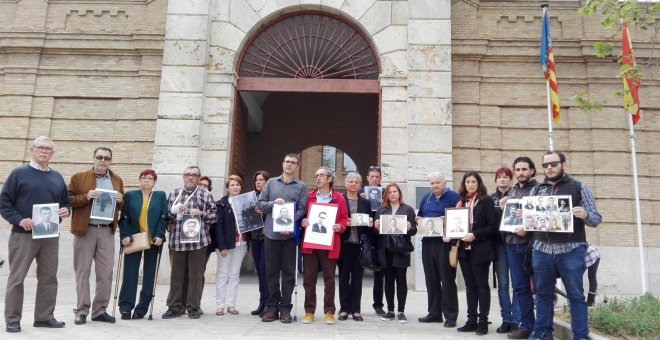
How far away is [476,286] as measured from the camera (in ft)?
19.8

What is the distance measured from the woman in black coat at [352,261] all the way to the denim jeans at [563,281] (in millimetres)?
2288

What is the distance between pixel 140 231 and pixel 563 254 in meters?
5.21

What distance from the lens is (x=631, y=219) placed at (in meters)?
11.4

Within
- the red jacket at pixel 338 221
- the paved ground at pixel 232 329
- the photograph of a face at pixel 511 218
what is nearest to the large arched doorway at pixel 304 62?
→ the red jacket at pixel 338 221

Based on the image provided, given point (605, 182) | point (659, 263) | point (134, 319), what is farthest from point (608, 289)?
point (134, 319)

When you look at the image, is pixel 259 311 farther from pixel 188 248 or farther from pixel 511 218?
pixel 511 218

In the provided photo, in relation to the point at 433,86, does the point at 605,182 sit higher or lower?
lower

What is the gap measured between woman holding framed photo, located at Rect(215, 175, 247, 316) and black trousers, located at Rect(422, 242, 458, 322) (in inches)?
109

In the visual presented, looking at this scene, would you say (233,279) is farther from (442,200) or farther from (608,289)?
(608,289)

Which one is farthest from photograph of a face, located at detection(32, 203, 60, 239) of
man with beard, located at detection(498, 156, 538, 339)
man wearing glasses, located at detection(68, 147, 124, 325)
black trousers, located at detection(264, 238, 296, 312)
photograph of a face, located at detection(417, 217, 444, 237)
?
man with beard, located at detection(498, 156, 538, 339)

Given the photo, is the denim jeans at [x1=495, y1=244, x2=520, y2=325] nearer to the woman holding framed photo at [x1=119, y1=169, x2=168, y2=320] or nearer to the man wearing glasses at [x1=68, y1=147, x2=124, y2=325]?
the woman holding framed photo at [x1=119, y1=169, x2=168, y2=320]

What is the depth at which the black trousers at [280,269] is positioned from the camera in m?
6.39

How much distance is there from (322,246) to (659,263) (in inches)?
366

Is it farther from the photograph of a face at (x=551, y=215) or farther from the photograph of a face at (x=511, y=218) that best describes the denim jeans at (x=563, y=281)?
the photograph of a face at (x=511, y=218)
